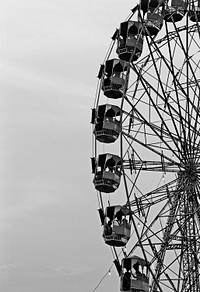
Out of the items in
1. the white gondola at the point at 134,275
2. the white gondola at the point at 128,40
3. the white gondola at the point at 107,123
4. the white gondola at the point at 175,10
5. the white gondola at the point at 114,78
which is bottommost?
the white gondola at the point at 134,275

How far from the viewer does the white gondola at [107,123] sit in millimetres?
27297

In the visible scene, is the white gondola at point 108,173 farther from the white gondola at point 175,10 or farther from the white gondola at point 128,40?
the white gondola at point 175,10

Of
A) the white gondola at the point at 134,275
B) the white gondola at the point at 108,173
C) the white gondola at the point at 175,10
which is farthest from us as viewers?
the white gondola at the point at 175,10

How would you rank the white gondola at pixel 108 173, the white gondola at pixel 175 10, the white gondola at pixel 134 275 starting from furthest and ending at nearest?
the white gondola at pixel 175 10, the white gondola at pixel 108 173, the white gondola at pixel 134 275

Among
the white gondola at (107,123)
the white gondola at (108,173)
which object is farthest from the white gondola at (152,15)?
the white gondola at (108,173)

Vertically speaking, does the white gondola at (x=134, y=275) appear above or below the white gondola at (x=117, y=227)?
below

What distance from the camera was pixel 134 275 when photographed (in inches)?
982

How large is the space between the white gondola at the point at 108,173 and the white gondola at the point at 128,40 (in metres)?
3.76

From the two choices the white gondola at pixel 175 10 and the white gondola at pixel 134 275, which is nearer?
the white gondola at pixel 134 275

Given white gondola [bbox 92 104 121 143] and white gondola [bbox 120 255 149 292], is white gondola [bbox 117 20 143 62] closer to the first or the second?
white gondola [bbox 92 104 121 143]

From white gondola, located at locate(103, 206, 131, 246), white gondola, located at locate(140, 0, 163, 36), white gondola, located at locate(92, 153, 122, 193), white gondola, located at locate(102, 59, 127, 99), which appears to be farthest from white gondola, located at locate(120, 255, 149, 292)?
white gondola, located at locate(140, 0, 163, 36)

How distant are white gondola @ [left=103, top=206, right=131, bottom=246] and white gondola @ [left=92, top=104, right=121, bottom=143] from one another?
273 cm

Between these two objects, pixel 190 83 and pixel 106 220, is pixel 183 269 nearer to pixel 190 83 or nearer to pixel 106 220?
pixel 106 220

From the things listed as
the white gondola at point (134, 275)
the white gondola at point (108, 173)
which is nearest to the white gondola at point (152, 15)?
the white gondola at point (108, 173)
